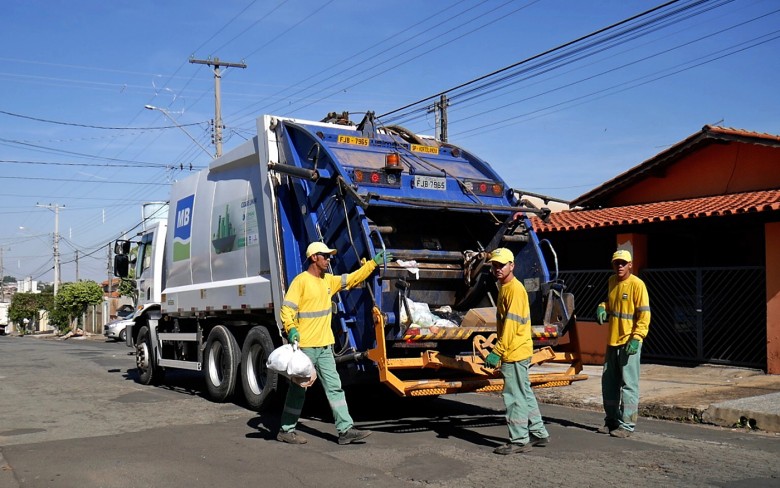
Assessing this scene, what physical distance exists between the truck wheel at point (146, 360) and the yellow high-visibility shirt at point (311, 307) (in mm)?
6059

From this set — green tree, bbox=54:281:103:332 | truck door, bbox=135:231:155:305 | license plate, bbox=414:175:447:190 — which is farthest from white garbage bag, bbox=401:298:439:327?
green tree, bbox=54:281:103:332

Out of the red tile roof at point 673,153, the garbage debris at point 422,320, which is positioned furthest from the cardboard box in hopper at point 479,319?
the red tile roof at point 673,153

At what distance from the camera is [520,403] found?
6461 mm

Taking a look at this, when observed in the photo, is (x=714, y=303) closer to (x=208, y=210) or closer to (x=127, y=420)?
(x=208, y=210)

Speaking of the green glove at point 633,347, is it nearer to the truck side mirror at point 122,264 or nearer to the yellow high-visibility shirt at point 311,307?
the yellow high-visibility shirt at point 311,307

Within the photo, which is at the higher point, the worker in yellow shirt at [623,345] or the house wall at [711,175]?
the house wall at [711,175]

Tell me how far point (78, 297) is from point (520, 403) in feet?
142

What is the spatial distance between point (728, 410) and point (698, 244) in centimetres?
539

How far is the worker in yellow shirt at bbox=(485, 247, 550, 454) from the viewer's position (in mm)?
6461

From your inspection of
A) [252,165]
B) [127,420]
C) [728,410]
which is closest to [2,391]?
[127,420]

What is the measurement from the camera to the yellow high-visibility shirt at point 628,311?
7203 millimetres

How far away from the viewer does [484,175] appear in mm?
9016

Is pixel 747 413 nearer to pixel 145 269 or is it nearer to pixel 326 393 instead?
pixel 326 393

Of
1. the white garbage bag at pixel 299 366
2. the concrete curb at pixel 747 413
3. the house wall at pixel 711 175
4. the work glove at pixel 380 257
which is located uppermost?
the house wall at pixel 711 175
